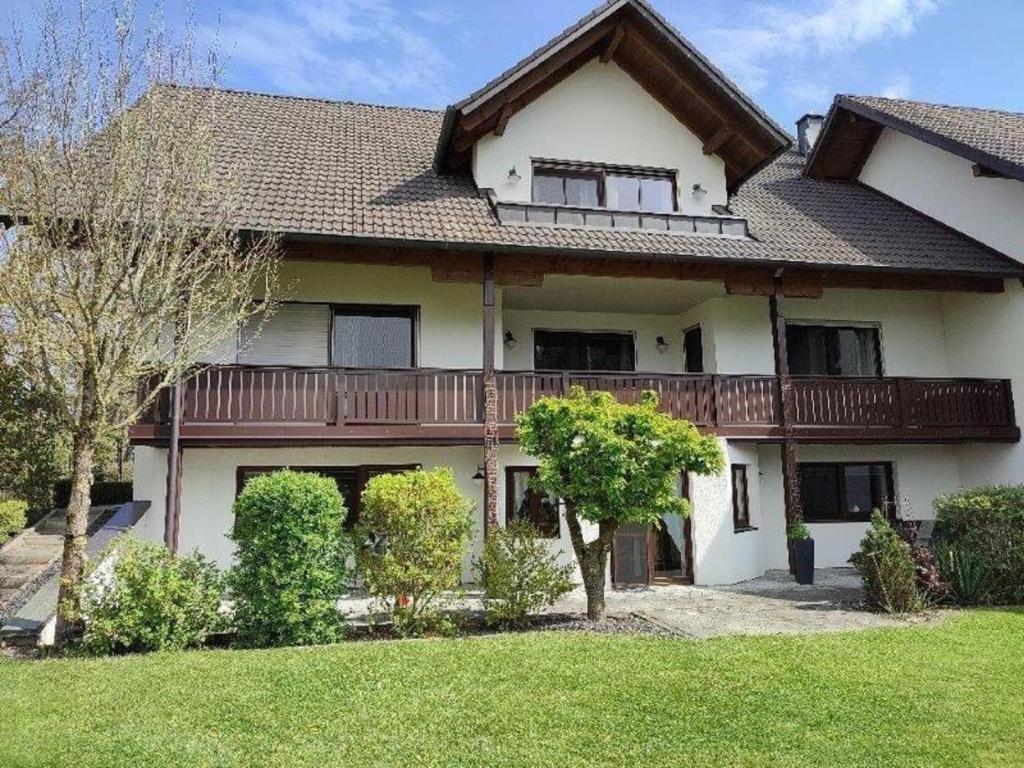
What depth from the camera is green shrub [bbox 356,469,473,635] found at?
904 cm

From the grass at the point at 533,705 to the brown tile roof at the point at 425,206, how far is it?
7.05 metres

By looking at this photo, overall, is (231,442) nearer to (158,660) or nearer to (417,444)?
(417,444)

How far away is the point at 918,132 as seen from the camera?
55.8ft

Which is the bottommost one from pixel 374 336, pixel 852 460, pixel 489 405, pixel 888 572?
pixel 888 572

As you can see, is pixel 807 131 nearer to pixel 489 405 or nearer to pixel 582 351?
pixel 582 351

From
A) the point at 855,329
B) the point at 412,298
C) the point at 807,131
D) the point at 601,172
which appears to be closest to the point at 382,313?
the point at 412,298

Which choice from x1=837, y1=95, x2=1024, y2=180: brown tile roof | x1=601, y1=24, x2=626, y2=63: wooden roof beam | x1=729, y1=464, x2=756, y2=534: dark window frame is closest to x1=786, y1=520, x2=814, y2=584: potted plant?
x1=729, y1=464, x2=756, y2=534: dark window frame

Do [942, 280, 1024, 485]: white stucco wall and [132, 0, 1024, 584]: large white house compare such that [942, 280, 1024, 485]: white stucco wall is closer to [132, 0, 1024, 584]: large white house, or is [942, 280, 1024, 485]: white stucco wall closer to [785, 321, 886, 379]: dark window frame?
[132, 0, 1024, 584]: large white house

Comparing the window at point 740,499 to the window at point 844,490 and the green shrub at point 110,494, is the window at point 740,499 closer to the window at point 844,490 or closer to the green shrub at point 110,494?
the window at point 844,490

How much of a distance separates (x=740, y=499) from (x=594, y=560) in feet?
19.6

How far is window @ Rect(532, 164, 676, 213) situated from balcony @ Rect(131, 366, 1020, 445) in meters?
3.98

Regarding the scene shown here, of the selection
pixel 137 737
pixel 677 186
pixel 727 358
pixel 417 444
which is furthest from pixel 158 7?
pixel 727 358

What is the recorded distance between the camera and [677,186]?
634 inches

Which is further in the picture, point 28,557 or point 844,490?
point 844,490
